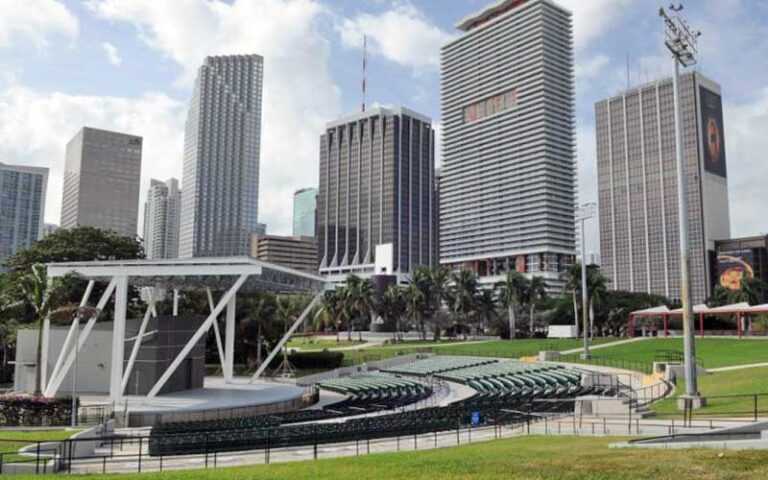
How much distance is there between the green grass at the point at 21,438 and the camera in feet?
65.3

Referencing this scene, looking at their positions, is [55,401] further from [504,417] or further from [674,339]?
[674,339]

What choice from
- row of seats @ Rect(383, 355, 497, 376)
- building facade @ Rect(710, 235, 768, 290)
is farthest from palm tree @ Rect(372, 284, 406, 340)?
building facade @ Rect(710, 235, 768, 290)

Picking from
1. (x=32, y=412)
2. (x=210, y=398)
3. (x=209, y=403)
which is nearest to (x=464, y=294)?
(x=210, y=398)

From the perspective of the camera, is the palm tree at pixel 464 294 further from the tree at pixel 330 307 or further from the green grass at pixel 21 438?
the green grass at pixel 21 438

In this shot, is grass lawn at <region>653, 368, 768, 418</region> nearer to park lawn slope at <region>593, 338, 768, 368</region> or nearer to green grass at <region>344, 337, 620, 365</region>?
park lawn slope at <region>593, 338, 768, 368</region>

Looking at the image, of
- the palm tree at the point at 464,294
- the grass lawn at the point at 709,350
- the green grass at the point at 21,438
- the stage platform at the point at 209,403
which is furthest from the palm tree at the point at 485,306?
the green grass at the point at 21,438

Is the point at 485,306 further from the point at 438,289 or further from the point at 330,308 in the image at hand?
the point at 330,308

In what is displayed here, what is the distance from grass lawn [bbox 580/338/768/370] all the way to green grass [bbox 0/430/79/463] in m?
41.5

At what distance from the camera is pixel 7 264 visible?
227 feet

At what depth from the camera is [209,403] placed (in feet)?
125

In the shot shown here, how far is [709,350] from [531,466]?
52750 mm

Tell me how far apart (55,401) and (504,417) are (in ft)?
69.5

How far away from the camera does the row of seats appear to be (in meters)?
60.6

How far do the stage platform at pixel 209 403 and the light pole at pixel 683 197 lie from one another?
23.5m
